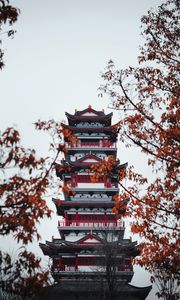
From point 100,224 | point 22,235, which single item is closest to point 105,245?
point 100,224

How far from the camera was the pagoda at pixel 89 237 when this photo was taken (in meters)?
24.4

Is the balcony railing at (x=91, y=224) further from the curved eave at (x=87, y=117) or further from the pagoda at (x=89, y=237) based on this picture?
the curved eave at (x=87, y=117)

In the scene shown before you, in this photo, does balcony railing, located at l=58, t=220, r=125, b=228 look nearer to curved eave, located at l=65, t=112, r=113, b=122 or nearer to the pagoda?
the pagoda

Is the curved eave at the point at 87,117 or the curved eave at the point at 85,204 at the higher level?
the curved eave at the point at 87,117

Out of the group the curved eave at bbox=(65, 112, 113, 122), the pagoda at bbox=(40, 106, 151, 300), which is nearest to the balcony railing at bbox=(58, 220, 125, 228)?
the pagoda at bbox=(40, 106, 151, 300)

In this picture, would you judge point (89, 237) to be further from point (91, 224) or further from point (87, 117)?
point (87, 117)

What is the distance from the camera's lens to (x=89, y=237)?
27.2 metres

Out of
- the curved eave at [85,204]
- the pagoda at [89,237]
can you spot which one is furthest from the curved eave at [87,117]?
the curved eave at [85,204]

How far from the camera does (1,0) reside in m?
5.62

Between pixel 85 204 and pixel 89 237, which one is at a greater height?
pixel 85 204

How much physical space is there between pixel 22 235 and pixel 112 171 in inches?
133

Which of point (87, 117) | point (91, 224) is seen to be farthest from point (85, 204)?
point (87, 117)

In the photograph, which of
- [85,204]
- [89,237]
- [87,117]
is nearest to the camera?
[89,237]

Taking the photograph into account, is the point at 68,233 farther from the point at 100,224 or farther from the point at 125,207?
the point at 125,207
